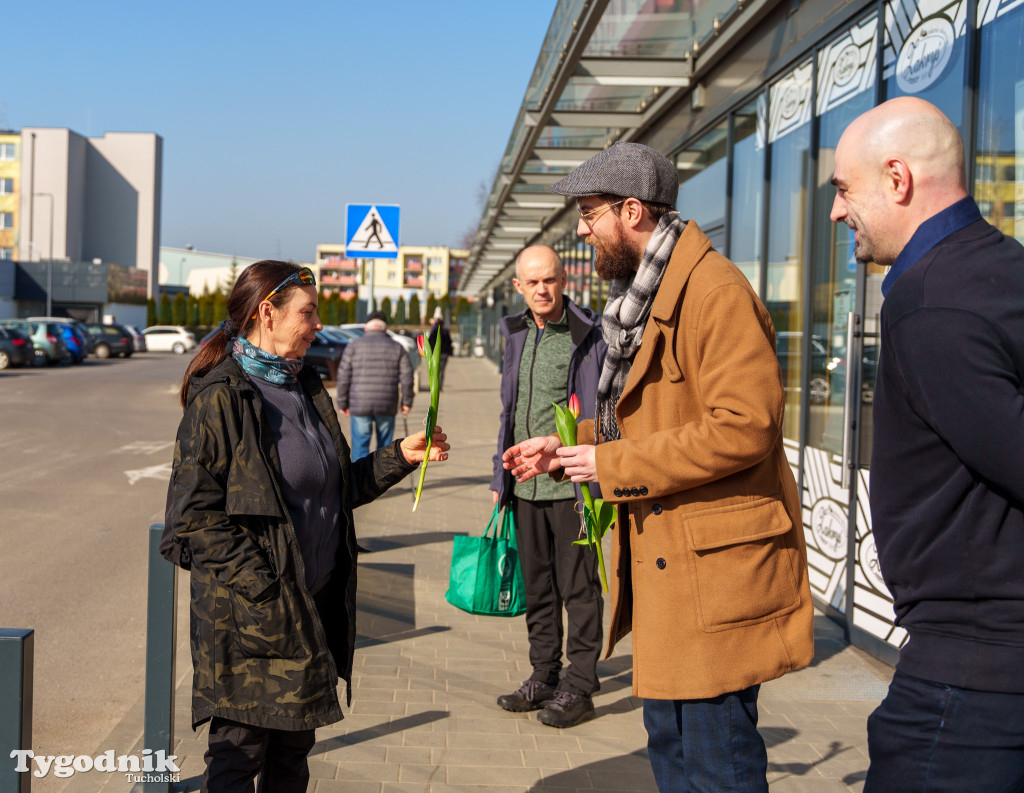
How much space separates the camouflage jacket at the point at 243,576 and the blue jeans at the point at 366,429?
7.31 meters

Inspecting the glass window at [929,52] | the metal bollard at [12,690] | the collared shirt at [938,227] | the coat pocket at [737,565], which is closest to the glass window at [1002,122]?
the glass window at [929,52]

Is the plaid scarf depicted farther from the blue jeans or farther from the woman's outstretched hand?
the blue jeans

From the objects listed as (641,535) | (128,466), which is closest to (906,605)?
(641,535)

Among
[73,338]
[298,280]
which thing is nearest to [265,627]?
[298,280]

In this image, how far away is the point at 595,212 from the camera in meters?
2.75

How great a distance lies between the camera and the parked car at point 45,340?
36.5 metres

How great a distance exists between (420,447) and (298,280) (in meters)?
0.65

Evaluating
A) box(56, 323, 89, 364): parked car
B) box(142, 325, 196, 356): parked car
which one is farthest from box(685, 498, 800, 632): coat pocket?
box(142, 325, 196, 356): parked car

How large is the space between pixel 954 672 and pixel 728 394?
0.80 metres

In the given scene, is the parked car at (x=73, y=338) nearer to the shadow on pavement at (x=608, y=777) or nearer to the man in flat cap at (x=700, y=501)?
the shadow on pavement at (x=608, y=777)

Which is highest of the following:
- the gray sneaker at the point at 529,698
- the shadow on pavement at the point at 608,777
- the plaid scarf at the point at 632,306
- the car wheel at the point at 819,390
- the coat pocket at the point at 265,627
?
the plaid scarf at the point at 632,306

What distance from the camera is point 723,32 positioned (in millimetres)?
7934

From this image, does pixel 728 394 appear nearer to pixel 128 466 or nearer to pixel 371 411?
pixel 371 411

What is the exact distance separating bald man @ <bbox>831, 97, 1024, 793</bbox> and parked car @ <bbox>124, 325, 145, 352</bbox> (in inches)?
1930
